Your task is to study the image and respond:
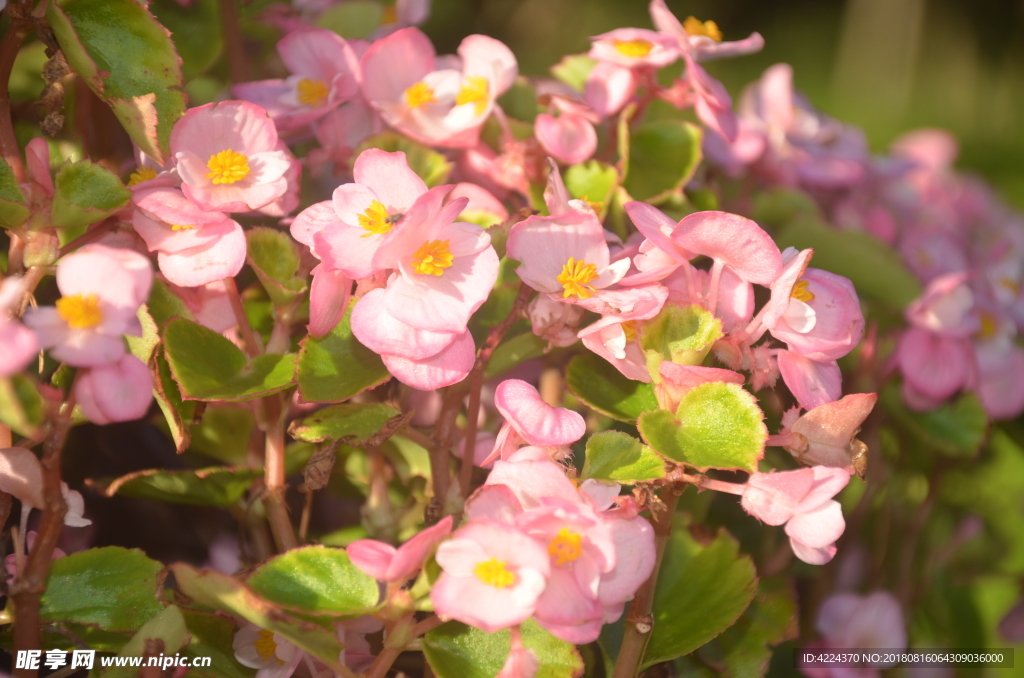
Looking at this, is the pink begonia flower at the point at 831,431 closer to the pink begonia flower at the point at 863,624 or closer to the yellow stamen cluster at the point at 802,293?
the yellow stamen cluster at the point at 802,293

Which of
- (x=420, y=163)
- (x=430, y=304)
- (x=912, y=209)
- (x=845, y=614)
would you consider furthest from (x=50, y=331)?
(x=912, y=209)

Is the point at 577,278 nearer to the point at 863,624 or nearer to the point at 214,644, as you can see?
the point at 214,644

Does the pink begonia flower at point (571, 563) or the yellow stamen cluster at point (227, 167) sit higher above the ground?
the yellow stamen cluster at point (227, 167)

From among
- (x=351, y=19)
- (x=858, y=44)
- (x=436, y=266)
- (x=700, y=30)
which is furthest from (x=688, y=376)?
(x=858, y=44)

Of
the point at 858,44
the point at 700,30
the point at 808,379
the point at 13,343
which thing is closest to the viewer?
the point at 13,343

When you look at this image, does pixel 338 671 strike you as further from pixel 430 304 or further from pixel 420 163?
pixel 420 163

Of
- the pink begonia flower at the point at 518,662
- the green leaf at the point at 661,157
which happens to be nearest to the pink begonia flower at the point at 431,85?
the green leaf at the point at 661,157

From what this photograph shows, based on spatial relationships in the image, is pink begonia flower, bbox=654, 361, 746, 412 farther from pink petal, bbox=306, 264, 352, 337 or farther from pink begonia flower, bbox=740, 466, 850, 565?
pink petal, bbox=306, 264, 352, 337
